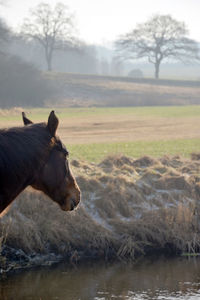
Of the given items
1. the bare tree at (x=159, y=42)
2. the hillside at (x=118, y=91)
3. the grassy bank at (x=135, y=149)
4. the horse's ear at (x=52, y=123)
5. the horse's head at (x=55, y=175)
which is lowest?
the grassy bank at (x=135, y=149)

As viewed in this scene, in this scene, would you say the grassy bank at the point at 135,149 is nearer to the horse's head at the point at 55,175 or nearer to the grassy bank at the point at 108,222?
the grassy bank at the point at 108,222

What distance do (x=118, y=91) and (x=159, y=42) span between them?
22.9 metres

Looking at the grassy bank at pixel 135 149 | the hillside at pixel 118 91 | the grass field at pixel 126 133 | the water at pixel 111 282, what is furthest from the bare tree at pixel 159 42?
the water at pixel 111 282

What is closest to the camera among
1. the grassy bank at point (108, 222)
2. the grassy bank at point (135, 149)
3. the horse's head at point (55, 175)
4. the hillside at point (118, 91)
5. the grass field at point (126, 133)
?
the horse's head at point (55, 175)

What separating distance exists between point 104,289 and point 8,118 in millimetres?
22048

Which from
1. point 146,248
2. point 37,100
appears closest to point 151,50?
point 37,100

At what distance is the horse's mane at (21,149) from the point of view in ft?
15.9

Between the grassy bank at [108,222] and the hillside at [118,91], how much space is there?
120 ft

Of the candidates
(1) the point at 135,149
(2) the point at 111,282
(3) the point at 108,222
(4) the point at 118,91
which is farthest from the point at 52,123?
(4) the point at 118,91

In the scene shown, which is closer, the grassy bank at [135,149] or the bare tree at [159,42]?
the grassy bank at [135,149]

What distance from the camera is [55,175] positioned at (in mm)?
5156

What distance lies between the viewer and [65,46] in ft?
251

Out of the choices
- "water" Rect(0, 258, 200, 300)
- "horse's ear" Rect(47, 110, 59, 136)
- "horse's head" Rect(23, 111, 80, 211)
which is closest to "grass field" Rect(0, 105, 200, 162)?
"water" Rect(0, 258, 200, 300)

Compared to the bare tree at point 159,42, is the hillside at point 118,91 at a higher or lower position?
lower
